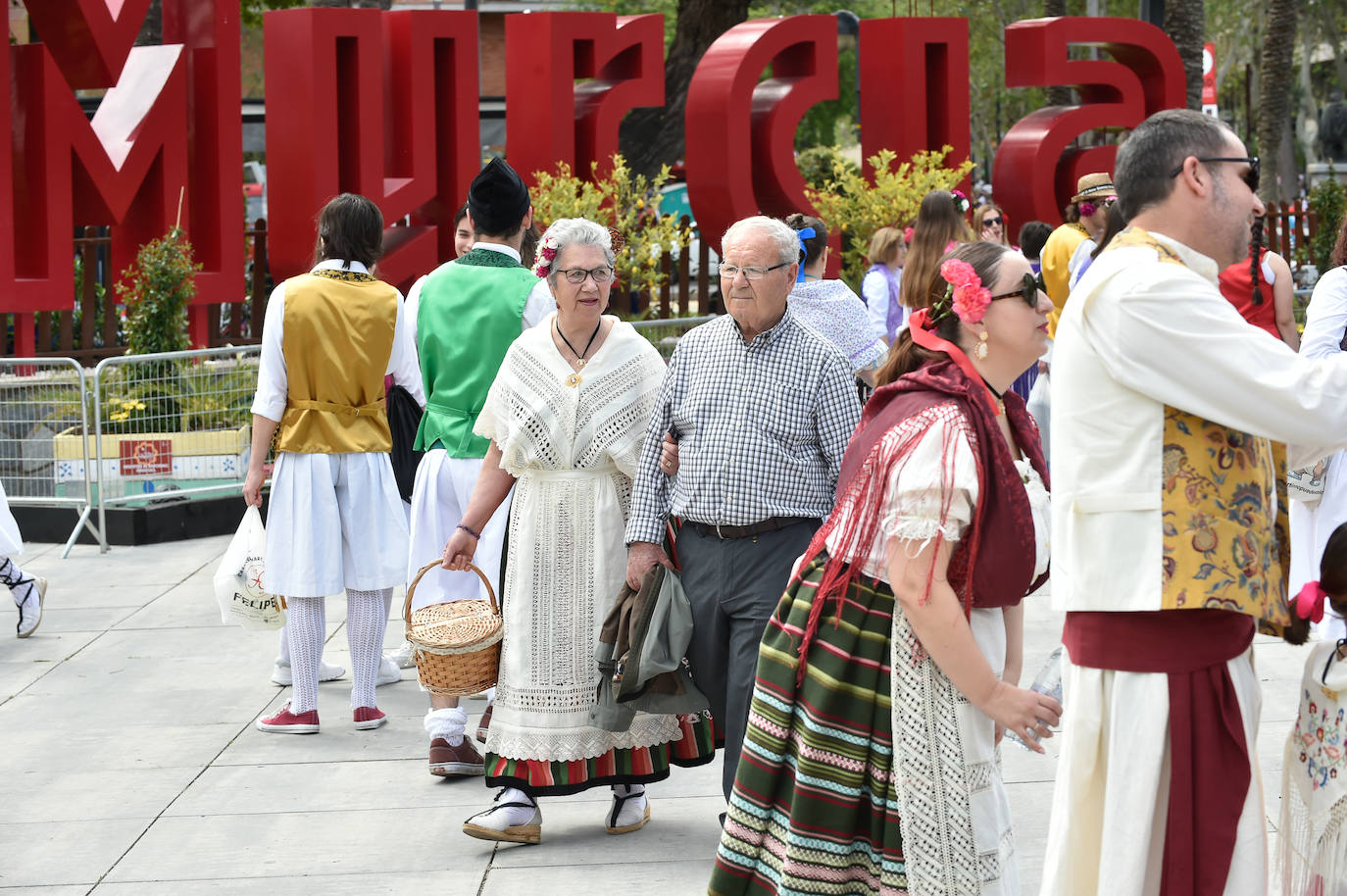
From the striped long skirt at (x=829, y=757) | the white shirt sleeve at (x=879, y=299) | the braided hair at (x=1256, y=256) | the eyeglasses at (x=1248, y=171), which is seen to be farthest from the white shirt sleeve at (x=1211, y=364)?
the white shirt sleeve at (x=879, y=299)

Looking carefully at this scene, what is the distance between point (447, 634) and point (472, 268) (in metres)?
1.59

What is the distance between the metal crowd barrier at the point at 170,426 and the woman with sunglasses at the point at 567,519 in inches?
232

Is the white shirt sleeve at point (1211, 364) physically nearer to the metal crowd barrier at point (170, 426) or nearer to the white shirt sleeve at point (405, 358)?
the white shirt sleeve at point (405, 358)

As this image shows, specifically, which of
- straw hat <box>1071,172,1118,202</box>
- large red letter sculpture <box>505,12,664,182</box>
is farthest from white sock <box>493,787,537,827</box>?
large red letter sculpture <box>505,12,664,182</box>

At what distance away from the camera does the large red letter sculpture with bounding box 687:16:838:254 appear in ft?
46.3

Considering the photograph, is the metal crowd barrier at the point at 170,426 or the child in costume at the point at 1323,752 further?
the metal crowd barrier at the point at 170,426

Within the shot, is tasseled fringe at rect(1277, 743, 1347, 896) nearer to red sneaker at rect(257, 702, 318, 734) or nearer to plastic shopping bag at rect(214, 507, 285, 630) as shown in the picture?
red sneaker at rect(257, 702, 318, 734)

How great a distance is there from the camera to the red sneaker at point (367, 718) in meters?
6.45

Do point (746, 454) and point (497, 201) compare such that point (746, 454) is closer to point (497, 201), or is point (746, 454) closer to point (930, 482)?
point (930, 482)

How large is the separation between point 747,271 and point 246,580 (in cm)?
301

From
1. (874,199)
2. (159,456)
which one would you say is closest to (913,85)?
(874,199)

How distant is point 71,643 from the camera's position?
792 cm

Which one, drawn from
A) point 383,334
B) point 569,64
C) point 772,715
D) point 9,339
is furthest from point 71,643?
point 9,339

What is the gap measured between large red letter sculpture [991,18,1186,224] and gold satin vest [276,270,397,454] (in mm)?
10647
